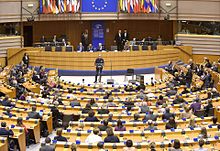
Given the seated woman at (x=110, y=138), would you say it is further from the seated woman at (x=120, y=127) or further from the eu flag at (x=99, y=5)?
the eu flag at (x=99, y=5)

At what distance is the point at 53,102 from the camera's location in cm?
1717

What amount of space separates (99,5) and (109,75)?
5.28 m

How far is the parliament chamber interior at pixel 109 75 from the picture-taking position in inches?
498

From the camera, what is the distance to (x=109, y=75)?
93.4ft

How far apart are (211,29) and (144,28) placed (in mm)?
4724

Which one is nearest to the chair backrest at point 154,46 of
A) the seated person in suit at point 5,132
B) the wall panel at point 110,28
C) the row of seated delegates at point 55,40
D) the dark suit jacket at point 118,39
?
the dark suit jacket at point 118,39

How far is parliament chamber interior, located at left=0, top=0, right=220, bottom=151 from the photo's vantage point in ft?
41.5

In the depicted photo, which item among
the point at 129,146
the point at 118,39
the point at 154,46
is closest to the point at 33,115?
the point at 129,146

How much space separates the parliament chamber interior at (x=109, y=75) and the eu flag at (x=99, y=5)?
7 centimetres

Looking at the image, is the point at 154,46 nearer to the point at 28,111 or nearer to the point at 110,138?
the point at 28,111

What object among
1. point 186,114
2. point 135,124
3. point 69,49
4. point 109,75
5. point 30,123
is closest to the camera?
point 135,124

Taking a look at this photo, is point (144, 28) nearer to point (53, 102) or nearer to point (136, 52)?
point (136, 52)

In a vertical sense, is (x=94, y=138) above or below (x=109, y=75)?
below

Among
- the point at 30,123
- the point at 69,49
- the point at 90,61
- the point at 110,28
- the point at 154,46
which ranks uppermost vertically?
the point at 110,28
